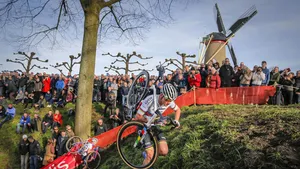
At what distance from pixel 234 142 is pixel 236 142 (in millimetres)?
47

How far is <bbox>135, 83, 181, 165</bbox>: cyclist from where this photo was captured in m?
4.97

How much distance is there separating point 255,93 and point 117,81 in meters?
8.36

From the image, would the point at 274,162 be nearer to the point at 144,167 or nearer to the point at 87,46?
the point at 144,167

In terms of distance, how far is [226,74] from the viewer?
42.8ft

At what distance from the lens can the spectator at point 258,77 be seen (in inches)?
480

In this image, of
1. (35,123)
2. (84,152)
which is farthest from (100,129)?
(35,123)

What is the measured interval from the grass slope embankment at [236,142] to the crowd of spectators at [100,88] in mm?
2075

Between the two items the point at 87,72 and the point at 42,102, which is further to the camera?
the point at 42,102

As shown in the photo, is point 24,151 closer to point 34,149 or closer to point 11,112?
point 34,149

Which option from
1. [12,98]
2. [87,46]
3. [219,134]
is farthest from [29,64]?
[219,134]

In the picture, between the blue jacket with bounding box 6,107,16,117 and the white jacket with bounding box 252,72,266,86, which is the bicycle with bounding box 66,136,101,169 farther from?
the white jacket with bounding box 252,72,266,86

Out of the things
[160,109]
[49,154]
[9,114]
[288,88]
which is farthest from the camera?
[9,114]

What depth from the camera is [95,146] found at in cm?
946

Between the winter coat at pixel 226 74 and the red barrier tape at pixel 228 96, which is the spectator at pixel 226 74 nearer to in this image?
the winter coat at pixel 226 74
